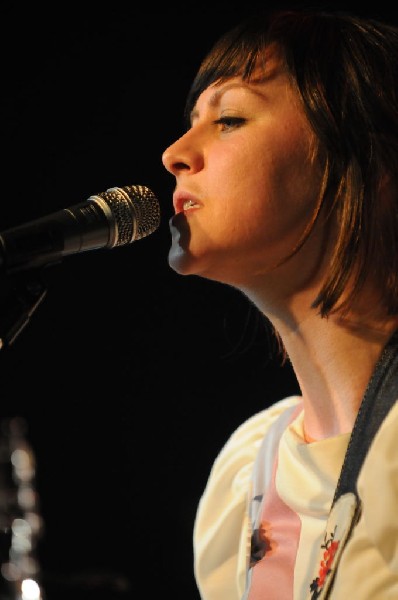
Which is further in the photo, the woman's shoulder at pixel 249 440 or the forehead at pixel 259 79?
the woman's shoulder at pixel 249 440

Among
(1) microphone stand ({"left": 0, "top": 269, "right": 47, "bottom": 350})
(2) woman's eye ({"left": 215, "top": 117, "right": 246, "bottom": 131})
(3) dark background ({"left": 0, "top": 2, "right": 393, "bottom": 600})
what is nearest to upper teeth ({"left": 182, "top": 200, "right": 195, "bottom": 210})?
(2) woman's eye ({"left": 215, "top": 117, "right": 246, "bottom": 131})

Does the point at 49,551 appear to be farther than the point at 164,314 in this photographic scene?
Yes

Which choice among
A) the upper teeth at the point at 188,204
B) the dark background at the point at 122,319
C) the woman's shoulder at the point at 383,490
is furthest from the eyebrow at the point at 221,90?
the dark background at the point at 122,319

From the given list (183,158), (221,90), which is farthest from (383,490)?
(221,90)

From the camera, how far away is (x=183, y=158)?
54.6 inches

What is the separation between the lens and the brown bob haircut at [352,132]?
1.33 meters

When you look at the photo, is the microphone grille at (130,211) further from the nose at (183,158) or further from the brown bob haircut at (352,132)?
the brown bob haircut at (352,132)

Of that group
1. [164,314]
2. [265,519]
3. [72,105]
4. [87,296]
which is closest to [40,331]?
[87,296]

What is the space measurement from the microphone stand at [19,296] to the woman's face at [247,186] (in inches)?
11.6

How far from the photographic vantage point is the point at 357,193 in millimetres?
1334

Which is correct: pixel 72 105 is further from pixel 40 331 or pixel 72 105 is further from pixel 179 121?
pixel 40 331

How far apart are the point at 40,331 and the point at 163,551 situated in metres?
1.06

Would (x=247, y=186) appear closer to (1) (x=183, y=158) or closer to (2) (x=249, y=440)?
(1) (x=183, y=158)

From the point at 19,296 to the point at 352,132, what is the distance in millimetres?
572
